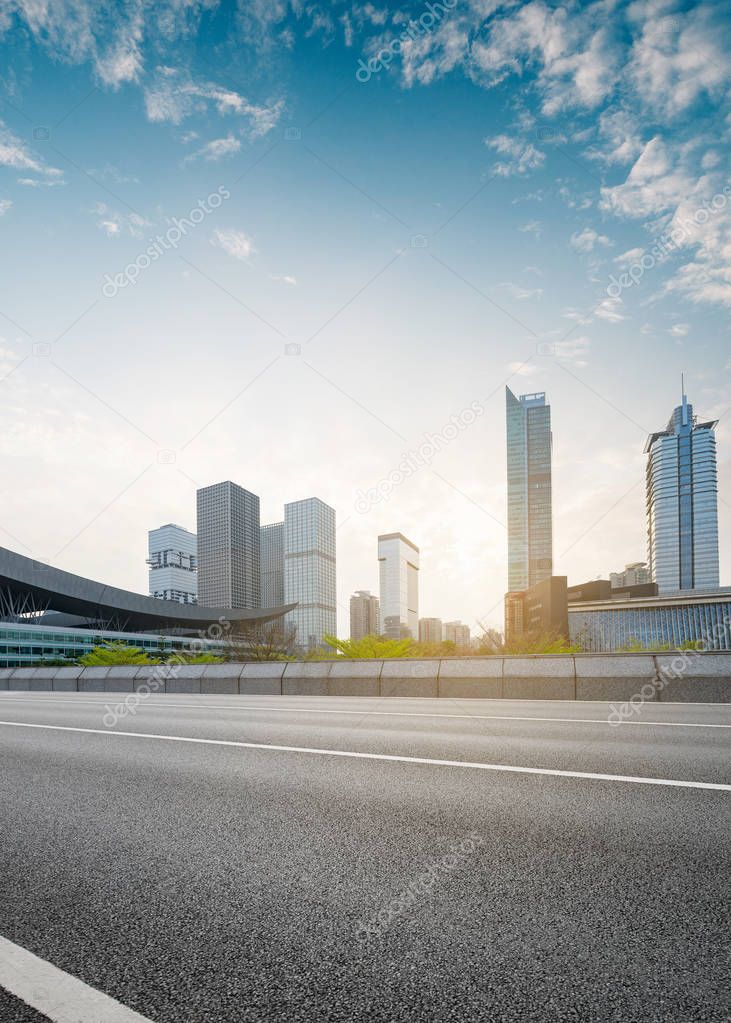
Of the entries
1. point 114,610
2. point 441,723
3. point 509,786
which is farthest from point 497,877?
point 114,610

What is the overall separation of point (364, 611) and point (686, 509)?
370 ft

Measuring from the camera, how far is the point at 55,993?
2.24 meters

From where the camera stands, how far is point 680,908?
2.76m

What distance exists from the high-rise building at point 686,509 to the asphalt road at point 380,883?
201 m

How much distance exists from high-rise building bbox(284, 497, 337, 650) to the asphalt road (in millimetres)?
114631

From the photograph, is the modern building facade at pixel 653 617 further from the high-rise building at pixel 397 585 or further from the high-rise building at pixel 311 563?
the high-rise building at pixel 311 563

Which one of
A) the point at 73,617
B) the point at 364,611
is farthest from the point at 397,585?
the point at 73,617

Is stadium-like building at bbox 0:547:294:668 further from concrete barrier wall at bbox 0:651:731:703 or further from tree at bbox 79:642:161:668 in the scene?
A: concrete barrier wall at bbox 0:651:731:703

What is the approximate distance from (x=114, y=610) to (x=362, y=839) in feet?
276

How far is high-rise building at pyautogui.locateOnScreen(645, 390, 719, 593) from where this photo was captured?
181750 mm

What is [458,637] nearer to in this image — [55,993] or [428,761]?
[428,761]

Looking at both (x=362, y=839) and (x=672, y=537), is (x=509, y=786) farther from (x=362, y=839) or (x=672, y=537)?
(x=672, y=537)

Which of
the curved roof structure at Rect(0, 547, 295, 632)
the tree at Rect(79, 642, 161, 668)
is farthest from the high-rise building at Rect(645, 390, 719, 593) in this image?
the tree at Rect(79, 642, 161, 668)

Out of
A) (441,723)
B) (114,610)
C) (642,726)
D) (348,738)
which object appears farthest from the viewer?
(114,610)
